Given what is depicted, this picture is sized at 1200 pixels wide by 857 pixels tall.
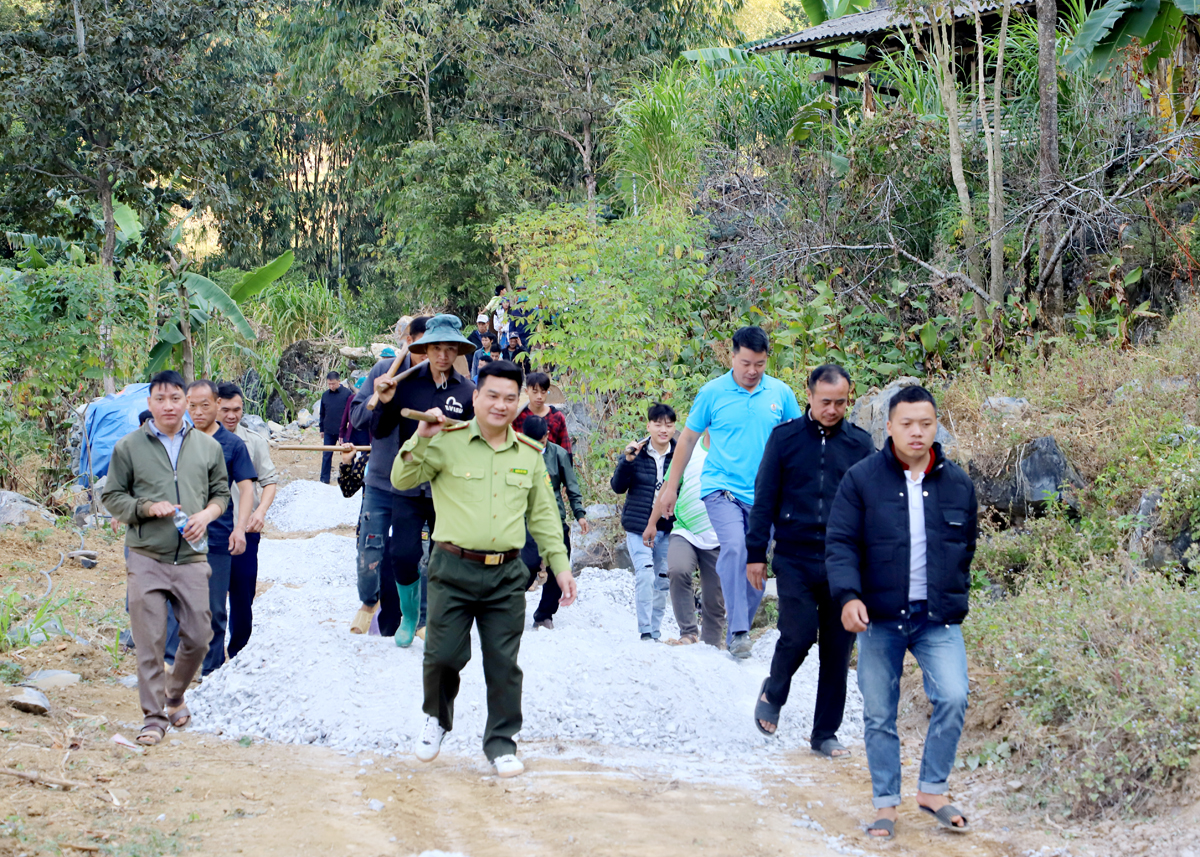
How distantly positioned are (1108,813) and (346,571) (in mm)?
8012

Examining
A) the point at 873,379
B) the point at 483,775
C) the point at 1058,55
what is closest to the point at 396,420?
the point at 483,775

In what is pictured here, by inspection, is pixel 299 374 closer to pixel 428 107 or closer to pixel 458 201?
pixel 458 201

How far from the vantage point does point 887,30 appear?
16.2m

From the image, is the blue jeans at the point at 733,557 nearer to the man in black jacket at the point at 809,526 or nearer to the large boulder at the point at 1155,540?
the man in black jacket at the point at 809,526

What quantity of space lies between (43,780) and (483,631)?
6.56ft

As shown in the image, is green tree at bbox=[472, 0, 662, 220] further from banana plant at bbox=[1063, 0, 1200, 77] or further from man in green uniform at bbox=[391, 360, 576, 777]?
man in green uniform at bbox=[391, 360, 576, 777]

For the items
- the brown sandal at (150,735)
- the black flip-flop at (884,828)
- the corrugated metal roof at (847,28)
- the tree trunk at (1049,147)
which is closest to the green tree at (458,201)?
the corrugated metal roof at (847,28)

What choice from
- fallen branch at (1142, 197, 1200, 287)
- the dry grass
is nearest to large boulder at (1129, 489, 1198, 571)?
the dry grass

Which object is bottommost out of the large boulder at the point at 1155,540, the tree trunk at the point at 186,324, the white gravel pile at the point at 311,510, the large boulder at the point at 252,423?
the white gravel pile at the point at 311,510

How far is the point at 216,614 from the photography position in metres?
7.26

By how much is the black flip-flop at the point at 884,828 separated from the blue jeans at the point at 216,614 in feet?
14.9

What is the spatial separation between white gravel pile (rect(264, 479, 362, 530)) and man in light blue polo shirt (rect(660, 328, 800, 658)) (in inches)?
322

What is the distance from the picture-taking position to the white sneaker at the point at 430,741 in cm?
521

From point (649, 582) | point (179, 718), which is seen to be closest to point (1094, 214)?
point (649, 582)
